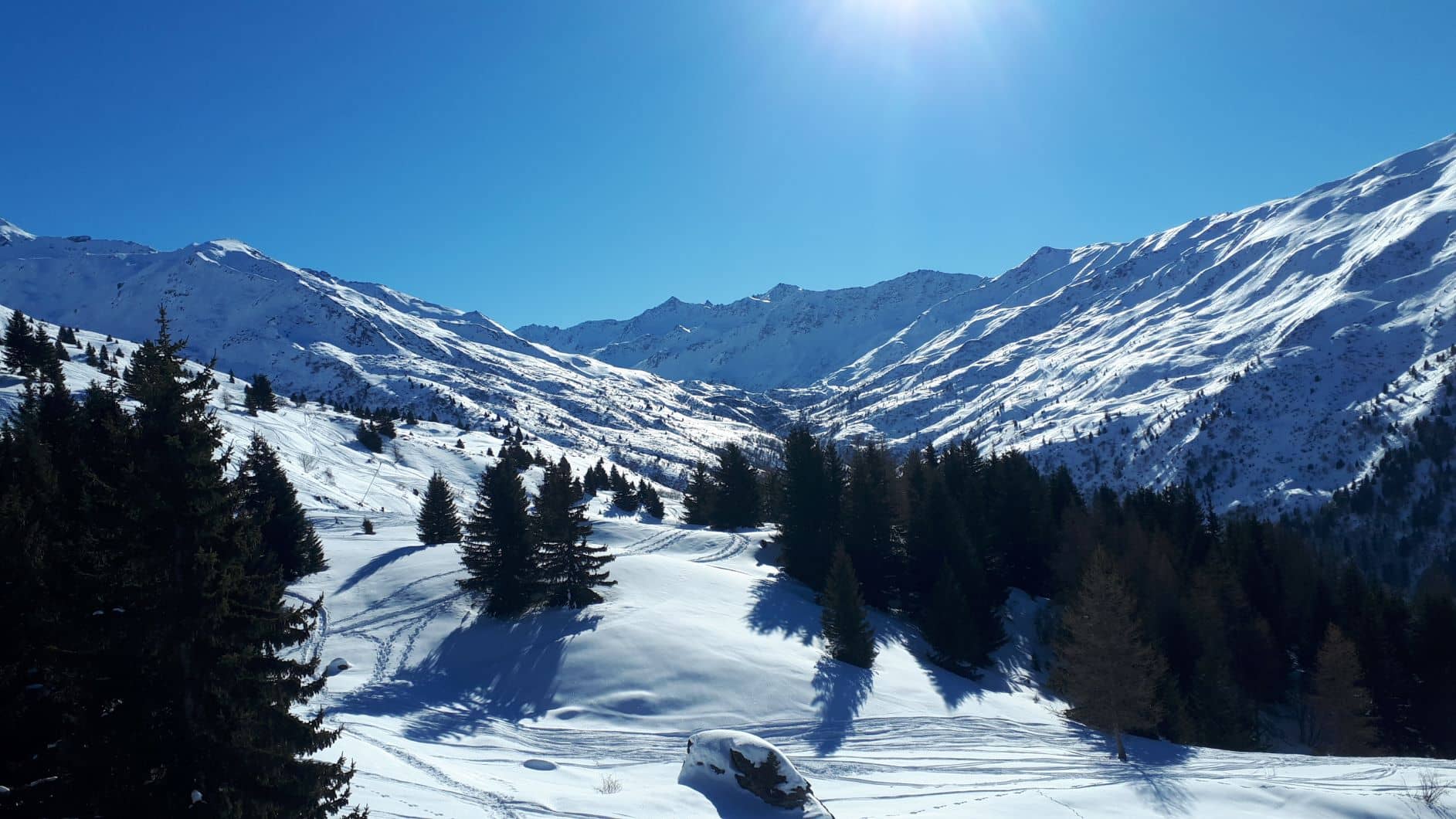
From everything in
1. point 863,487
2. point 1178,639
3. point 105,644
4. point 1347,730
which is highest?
point 863,487

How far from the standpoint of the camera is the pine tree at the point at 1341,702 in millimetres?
39594

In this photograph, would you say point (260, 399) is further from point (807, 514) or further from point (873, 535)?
point (873, 535)

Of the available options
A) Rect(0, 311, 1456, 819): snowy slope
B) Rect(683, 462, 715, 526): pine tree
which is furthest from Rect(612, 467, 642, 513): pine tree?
Rect(0, 311, 1456, 819): snowy slope

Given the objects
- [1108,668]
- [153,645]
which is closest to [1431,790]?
[1108,668]

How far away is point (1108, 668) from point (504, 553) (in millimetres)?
27389

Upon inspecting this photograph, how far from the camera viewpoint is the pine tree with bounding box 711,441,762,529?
6419 centimetres

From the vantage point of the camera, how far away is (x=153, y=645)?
9.60m

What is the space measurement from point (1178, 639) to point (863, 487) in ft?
70.1

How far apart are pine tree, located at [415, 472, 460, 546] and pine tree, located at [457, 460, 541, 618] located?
1487 centimetres

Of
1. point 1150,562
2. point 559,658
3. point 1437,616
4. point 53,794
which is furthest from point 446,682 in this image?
point 1437,616

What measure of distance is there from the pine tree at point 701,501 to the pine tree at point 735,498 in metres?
1.20

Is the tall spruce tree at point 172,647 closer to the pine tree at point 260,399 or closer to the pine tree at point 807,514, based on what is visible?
the pine tree at point 807,514

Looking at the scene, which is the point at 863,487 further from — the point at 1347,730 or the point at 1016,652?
the point at 1347,730

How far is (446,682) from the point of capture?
30125 millimetres
